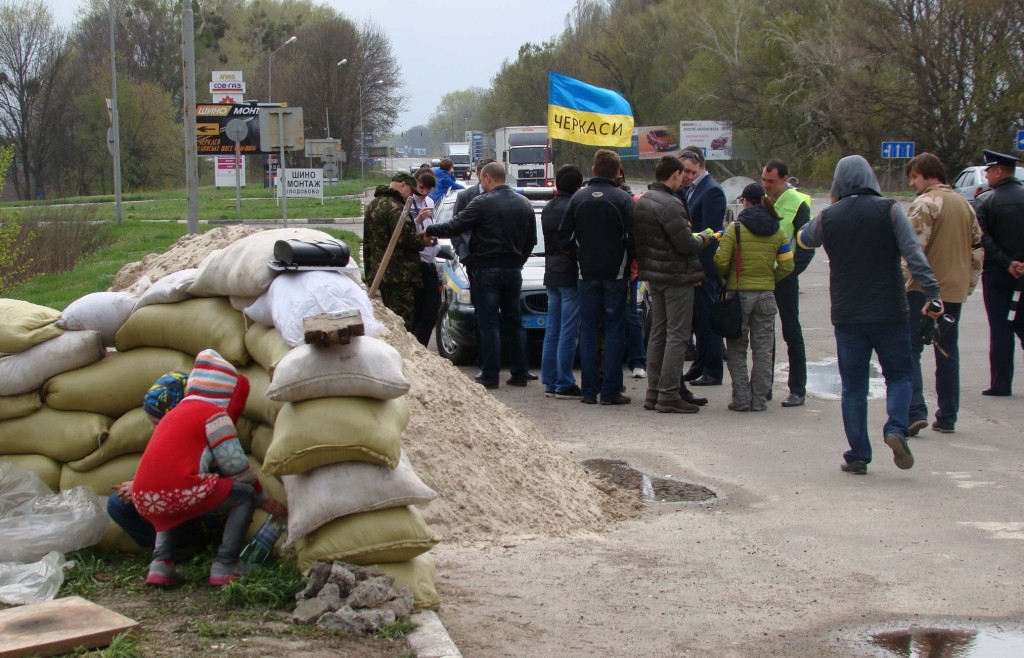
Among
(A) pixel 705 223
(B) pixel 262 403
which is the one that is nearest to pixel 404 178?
(A) pixel 705 223

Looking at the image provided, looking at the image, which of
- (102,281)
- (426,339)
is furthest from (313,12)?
(426,339)

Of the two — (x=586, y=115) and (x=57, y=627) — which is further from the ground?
(x=586, y=115)

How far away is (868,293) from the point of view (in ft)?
24.2

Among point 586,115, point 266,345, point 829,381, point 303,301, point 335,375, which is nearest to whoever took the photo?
point 335,375

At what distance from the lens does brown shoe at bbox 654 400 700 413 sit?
9672mm

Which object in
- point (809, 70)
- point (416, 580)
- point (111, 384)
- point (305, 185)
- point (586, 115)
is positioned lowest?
point (416, 580)

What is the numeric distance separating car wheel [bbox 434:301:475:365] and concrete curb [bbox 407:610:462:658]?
308 inches

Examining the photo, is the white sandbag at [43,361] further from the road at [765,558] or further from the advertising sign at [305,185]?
the advertising sign at [305,185]

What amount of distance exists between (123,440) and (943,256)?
243 inches

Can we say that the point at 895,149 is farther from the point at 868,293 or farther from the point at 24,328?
the point at 24,328

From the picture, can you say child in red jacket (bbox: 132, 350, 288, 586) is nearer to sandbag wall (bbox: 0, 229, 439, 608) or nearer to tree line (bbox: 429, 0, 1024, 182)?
sandbag wall (bbox: 0, 229, 439, 608)

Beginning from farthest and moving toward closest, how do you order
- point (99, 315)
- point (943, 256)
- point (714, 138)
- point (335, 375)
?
1. point (714, 138)
2. point (943, 256)
3. point (99, 315)
4. point (335, 375)

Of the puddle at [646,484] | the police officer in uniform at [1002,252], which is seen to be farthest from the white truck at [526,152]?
the puddle at [646,484]

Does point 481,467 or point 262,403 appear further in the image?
point 481,467
